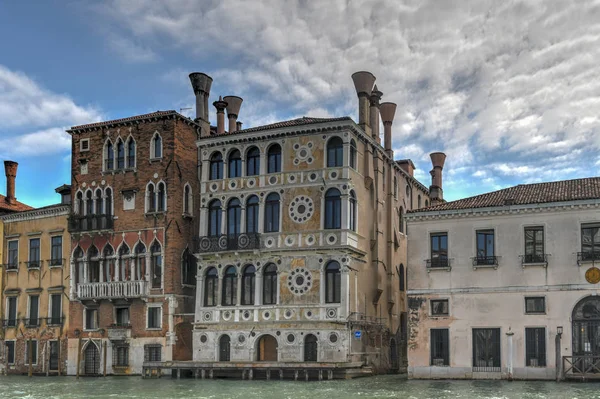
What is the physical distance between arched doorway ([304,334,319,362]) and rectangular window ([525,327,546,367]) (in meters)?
9.05

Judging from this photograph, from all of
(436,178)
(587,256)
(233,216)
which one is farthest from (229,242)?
(436,178)

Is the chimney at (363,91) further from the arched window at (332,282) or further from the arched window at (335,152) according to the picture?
the arched window at (332,282)

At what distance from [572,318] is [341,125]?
1256cm

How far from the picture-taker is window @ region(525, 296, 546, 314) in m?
32.0

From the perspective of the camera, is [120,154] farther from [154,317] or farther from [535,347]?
[535,347]

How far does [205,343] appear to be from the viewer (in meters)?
38.5

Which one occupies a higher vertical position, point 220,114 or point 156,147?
point 220,114

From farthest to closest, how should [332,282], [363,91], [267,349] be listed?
[363,91] < [267,349] < [332,282]

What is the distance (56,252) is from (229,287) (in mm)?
10559

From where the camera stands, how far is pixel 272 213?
3819 centimetres

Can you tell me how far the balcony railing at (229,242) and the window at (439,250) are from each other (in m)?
8.12

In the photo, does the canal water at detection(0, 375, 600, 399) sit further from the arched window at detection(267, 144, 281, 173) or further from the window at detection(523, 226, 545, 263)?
the arched window at detection(267, 144, 281, 173)

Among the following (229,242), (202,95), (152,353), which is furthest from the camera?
(202,95)

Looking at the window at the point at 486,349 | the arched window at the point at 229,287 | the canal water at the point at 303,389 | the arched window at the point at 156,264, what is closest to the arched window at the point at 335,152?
the arched window at the point at 229,287
